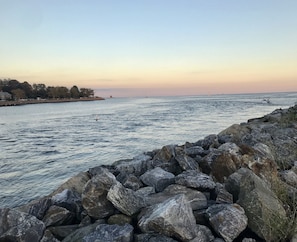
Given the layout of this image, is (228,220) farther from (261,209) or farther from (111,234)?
(111,234)

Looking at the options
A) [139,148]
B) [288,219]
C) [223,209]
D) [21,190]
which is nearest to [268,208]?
[288,219]

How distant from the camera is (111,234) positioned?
335 cm

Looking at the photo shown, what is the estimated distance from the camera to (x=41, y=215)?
4.37m

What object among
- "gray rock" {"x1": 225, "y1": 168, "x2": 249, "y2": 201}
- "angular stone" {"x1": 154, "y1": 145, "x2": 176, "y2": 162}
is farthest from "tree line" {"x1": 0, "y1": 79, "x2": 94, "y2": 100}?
"gray rock" {"x1": 225, "y1": 168, "x2": 249, "y2": 201}

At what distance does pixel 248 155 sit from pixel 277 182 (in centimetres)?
118

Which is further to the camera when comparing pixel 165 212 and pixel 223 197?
pixel 223 197

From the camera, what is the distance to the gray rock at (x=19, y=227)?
3.74 meters

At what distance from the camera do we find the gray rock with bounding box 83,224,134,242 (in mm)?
3299

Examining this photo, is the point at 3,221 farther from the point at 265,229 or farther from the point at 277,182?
the point at 277,182

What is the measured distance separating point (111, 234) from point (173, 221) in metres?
0.69

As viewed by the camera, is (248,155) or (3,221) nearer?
(3,221)

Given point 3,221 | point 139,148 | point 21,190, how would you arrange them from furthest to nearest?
point 139,148
point 21,190
point 3,221

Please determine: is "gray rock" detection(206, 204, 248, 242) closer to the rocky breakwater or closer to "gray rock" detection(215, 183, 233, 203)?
the rocky breakwater

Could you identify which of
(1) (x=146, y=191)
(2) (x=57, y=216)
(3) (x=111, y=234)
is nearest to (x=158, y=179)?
(1) (x=146, y=191)
